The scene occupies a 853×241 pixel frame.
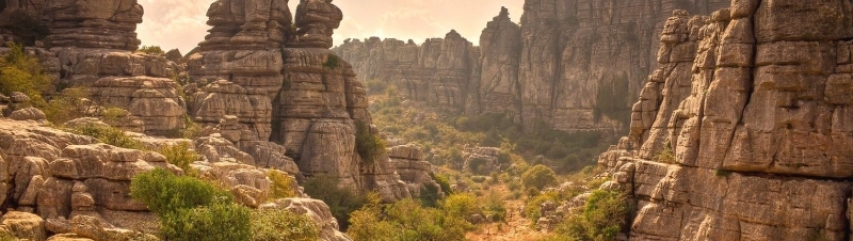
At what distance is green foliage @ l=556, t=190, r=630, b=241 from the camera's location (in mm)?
33312

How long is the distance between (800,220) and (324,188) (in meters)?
24.2

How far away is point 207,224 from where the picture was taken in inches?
874

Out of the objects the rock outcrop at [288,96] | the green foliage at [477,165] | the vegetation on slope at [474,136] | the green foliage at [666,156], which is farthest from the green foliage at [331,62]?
the vegetation on slope at [474,136]

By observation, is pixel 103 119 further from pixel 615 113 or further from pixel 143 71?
pixel 615 113

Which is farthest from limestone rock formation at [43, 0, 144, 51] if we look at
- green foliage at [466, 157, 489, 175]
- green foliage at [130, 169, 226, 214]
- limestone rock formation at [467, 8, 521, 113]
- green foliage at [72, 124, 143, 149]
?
limestone rock formation at [467, 8, 521, 113]

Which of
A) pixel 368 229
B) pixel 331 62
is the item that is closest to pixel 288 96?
pixel 331 62

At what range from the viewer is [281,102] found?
48.6m

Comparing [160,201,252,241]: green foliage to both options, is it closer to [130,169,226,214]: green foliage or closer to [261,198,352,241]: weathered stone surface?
[130,169,226,214]: green foliage

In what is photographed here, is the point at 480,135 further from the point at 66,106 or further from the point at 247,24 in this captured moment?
the point at 66,106

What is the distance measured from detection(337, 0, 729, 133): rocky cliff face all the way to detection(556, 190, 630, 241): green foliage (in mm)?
53911

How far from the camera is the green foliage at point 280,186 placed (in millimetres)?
33100

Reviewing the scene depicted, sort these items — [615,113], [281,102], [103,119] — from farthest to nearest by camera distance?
1. [615,113]
2. [281,102]
3. [103,119]

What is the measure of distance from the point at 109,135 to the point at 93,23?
675 inches

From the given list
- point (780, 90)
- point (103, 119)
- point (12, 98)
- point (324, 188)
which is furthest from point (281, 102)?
point (780, 90)
